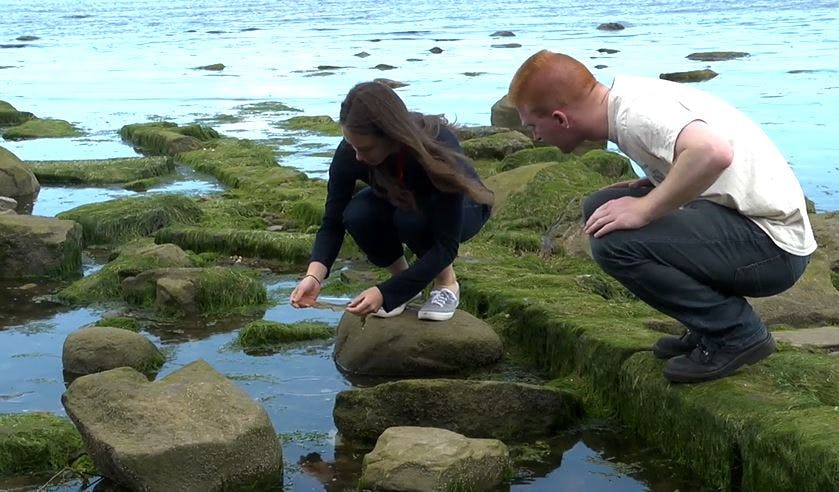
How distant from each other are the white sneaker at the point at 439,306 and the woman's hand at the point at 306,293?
2.00ft

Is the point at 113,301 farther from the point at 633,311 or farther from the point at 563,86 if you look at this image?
the point at 563,86

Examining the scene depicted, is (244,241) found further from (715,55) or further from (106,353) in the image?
(715,55)

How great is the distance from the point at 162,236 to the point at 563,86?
493 cm

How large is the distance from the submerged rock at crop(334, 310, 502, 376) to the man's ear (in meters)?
1.60

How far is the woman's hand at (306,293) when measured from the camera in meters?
5.22

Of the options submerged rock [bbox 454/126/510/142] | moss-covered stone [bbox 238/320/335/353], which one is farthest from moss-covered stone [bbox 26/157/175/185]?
moss-covered stone [bbox 238/320/335/353]

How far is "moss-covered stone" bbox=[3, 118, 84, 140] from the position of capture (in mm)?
16047

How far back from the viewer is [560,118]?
4.26m

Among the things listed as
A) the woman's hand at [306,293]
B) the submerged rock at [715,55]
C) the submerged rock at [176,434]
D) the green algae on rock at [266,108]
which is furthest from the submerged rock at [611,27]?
the submerged rock at [176,434]

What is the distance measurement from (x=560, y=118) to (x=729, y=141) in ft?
1.92

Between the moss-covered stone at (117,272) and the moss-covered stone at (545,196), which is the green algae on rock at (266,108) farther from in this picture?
the moss-covered stone at (117,272)

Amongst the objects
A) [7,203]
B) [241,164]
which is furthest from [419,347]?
[241,164]

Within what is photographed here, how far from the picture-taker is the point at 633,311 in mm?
5762

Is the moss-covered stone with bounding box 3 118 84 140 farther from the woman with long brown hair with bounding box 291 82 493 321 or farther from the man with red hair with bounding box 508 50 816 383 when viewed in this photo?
the man with red hair with bounding box 508 50 816 383
